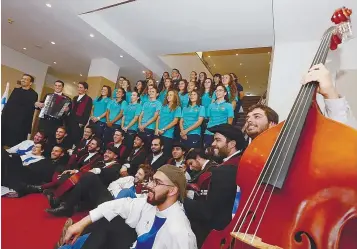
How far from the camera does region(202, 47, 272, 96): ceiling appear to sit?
28.9 ft

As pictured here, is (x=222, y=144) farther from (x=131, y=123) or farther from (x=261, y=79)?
(x=261, y=79)

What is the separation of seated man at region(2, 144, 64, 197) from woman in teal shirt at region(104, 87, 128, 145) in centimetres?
98

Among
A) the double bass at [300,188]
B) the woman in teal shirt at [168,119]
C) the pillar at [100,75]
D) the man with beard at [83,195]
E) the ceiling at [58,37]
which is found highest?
the ceiling at [58,37]

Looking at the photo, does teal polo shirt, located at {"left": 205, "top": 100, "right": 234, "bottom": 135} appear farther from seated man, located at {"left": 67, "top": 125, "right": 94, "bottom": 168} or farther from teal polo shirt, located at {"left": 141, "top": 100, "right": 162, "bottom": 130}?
seated man, located at {"left": 67, "top": 125, "right": 94, "bottom": 168}

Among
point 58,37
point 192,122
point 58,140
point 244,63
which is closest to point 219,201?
point 192,122

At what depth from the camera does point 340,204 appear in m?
0.79

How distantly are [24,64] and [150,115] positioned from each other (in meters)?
5.59

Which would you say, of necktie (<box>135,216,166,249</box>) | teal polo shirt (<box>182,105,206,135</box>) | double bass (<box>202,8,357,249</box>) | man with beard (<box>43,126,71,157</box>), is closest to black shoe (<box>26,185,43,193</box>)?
man with beard (<box>43,126,71,157</box>)

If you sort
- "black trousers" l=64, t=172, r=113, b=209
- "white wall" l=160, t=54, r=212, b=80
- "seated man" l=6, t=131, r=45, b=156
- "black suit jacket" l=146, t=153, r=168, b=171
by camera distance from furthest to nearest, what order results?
"white wall" l=160, t=54, r=212, b=80 < "seated man" l=6, t=131, r=45, b=156 < "black suit jacket" l=146, t=153, r=168, b=171 < "black trousers" l=64, t=172, r=113, b=209

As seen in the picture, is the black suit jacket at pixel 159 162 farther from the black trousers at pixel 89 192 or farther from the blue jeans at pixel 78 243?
the blue jeans at pixel 78 243

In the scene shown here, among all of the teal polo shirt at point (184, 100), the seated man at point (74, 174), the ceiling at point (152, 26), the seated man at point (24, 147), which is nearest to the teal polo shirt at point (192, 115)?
the teal polo shirt at point (184, 100)

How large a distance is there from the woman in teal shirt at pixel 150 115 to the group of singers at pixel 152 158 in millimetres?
17

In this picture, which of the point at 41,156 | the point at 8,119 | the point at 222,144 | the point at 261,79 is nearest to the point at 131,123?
the point at 41,156

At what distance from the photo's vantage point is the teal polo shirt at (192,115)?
13.4 ft
